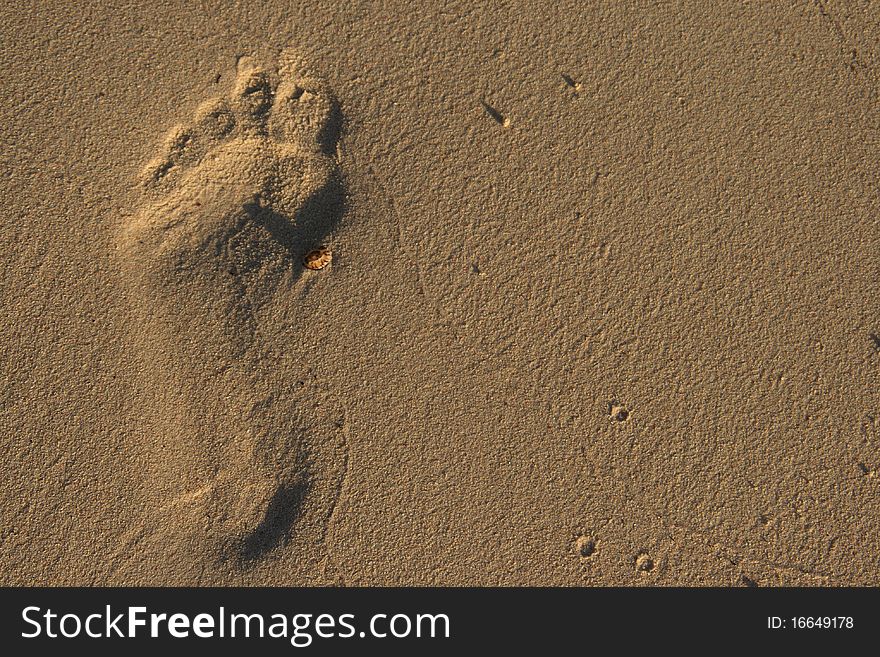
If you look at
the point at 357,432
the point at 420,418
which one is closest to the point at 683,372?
the point at 420,418

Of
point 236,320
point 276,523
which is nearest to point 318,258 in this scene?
point 236,320

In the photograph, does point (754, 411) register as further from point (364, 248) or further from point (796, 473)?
point (364, 248)

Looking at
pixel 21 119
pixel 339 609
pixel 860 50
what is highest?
pixel 860 50

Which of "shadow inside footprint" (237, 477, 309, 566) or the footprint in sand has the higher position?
the footprint in sand

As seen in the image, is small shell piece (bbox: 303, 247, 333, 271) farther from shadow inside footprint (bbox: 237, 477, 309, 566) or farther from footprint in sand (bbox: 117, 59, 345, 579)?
shadow inside footprint (bbox: 237, 477, 309, 566)

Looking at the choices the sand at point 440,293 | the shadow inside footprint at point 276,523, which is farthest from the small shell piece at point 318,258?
the shadow inside footprint at point 276,523

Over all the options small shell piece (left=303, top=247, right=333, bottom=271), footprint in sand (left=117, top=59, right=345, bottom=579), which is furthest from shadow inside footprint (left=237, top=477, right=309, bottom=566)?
small shell piece (left=303, top=247, right=333, bottom=271)
